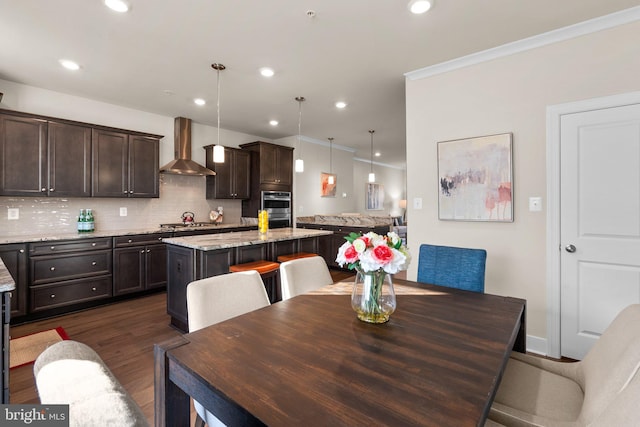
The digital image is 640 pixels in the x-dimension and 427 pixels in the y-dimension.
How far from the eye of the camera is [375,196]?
9750 millimetres

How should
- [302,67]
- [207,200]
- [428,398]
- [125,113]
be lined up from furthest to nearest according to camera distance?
[207,200]
[125,113]
[302,67]
[428,398]

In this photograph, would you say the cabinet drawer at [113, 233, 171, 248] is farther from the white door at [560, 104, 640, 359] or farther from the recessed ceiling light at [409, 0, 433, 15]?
the white door at [560, 104, 640, 359]

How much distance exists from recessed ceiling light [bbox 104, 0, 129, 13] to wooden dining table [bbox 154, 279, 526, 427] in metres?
2.35

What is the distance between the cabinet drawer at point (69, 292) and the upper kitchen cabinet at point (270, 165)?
281 cm

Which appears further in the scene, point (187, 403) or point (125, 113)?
point (125, 113)

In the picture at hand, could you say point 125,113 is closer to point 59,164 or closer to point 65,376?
point 59,164

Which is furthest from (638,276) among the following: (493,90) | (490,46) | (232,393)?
(232,393)

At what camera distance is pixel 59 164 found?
11.7ft

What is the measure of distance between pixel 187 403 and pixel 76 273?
335 cm

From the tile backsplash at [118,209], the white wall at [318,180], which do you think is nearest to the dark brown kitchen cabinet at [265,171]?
the white wall at [318,180]

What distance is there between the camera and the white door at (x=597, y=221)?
2.22 metres

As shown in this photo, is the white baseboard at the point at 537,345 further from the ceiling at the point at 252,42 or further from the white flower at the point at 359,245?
the ceiling at the point at 252,42

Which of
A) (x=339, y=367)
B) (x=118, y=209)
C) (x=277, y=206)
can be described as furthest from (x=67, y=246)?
(x=339, y=367)

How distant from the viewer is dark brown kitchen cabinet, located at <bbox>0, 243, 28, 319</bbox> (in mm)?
3028
